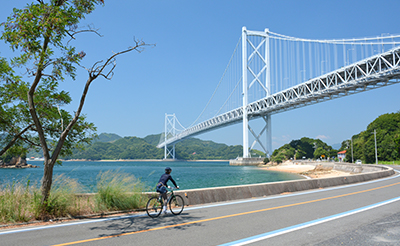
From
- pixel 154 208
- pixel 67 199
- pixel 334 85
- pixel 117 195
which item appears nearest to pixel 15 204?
pixel 67 199

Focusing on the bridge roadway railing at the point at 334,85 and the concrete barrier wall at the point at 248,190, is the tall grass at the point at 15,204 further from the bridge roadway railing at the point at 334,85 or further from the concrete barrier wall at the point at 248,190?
the bridge roadway railing at the point at 334,85

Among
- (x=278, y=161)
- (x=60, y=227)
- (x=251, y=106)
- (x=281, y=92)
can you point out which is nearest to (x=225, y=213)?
(x=60, y=227)

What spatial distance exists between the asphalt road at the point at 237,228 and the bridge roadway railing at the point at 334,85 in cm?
3316

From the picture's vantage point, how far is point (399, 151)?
185ft

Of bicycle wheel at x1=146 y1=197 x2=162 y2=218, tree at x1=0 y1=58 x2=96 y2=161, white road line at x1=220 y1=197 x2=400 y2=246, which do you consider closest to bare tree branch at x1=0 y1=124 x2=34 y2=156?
tree at x1=0 y1=58 x2=96 y2=161

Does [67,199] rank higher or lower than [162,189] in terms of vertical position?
lower

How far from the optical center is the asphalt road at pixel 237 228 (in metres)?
5.27

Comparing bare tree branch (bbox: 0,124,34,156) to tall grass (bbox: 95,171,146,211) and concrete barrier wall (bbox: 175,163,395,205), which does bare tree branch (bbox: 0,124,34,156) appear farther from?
concrete barrier wall (bbox: 175,163,395,205)

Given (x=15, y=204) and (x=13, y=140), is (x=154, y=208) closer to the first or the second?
(x=15, y=204)

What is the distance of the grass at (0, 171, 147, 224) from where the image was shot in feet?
22.8

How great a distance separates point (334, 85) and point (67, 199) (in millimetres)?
46037

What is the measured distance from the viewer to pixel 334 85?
46031 mm

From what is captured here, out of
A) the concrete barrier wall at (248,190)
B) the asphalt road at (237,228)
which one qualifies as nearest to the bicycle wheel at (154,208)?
the asphalt road at (237,228)

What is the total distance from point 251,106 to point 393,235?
69249mm
